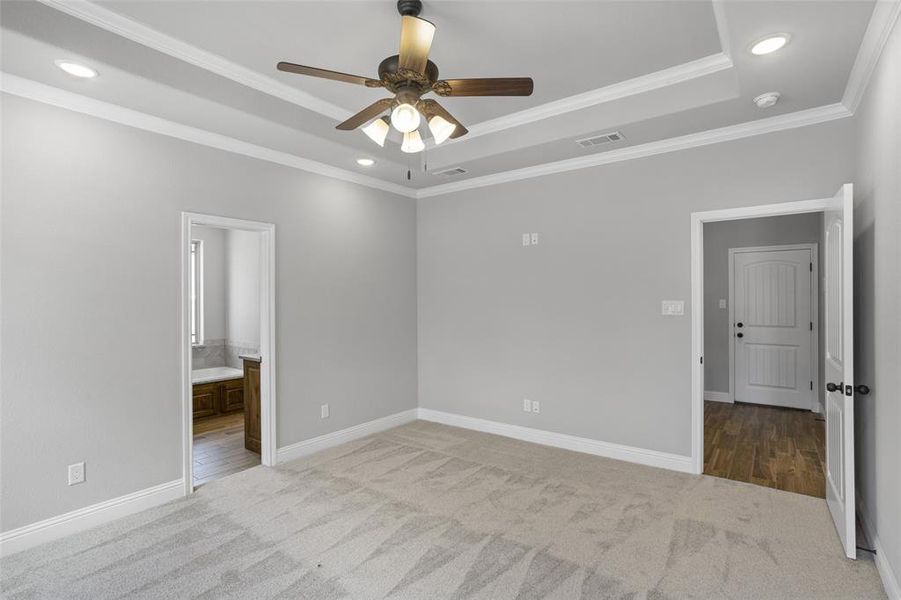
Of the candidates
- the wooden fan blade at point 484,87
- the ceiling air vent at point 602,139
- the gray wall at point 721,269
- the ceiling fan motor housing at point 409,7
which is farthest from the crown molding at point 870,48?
the gray wall at point 721,269

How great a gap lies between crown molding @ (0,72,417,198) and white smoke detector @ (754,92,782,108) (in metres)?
3.41

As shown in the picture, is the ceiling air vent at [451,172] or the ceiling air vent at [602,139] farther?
the ceiling air vent at [451,172]

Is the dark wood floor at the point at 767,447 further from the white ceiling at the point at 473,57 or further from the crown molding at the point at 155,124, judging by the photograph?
the crown molding at the point at 155,124

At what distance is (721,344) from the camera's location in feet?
20.7

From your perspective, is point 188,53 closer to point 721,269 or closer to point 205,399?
point 205,399

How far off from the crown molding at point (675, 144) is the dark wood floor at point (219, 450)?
3.44 m

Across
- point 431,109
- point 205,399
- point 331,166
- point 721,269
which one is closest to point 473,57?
point 431,109

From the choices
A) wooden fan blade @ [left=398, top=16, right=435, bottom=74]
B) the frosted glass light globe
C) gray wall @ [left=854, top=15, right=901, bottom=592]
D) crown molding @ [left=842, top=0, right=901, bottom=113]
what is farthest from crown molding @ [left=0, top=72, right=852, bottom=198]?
wooden fan blade @ [left=398, top=16, right=435, bottom=74]

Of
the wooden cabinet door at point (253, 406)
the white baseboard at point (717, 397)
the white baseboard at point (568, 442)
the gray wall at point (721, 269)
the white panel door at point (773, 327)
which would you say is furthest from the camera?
the white baseboard at point (717, 397)

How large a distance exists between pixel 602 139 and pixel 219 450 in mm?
4469

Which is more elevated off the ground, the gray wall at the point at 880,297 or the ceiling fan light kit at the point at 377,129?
the ceiling fan light kit at the point at 377,129

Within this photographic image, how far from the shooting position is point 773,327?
235 inches

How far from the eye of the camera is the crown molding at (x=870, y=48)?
2.03 meters

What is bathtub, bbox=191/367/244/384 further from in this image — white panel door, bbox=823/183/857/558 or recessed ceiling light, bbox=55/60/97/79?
white panel door, bbox=823/183/857/558
